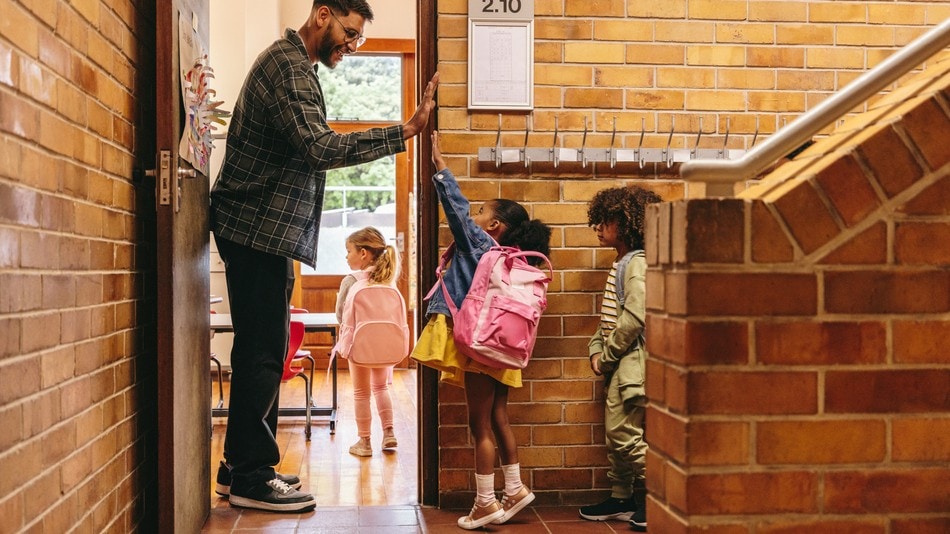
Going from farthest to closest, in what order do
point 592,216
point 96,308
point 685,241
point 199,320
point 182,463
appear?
1. point 592,216
2. point 199,320
3. point 182,463
4. point 96,308
5. point 685,241

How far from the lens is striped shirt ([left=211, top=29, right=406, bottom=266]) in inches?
117

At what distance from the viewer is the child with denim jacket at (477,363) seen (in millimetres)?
3018

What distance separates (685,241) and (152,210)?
6.08 ft

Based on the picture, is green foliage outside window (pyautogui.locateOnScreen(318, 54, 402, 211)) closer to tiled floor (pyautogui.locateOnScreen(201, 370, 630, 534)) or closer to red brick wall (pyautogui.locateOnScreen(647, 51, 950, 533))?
tiled floor (pyautogui.locateOnScreen(201, 370, 630, 534))

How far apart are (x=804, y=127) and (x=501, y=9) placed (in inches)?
83.1

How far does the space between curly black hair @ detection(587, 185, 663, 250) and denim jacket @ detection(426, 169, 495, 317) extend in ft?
1.31

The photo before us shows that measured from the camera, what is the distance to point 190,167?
2729mm

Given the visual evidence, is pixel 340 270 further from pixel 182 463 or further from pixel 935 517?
pixel 935 517

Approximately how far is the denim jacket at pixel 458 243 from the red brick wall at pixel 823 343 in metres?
1.63

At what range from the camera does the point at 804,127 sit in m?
1.33

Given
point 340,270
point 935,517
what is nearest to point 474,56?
point 935,517

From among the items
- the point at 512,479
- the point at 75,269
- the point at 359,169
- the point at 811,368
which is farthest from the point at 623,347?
the point at 359,169

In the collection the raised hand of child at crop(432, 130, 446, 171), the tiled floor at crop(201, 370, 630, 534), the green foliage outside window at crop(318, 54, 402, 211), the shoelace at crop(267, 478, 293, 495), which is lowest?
the tiled floor at crop(201, 370, 630, 534)

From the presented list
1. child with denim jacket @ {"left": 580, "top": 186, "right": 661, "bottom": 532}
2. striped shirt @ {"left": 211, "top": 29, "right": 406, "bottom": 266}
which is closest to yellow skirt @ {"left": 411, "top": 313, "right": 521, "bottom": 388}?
child with denim jacket @ {"left": 580, "top": 186, "right": 661, "bottom": 532}
